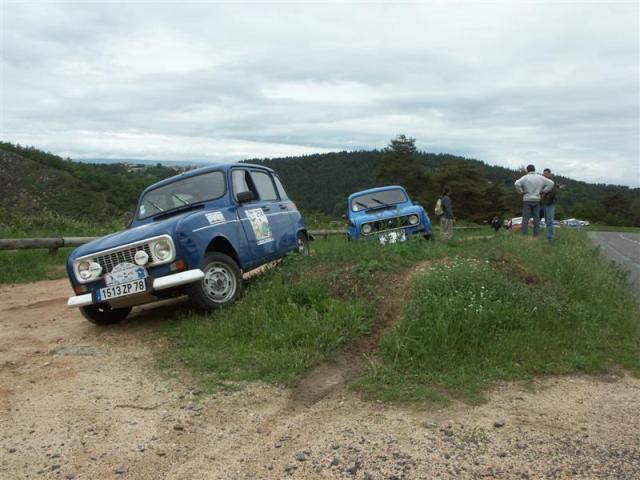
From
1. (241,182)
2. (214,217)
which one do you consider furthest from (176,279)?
(241,182)

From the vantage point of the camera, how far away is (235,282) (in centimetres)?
616

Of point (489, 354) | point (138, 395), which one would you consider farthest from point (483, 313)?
point (138, 395)

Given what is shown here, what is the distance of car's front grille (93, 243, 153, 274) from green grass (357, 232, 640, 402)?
268cm

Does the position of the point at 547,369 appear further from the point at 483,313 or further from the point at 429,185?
the point at 429,185

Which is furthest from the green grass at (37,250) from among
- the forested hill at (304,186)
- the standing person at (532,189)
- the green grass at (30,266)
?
the standing person at (532,189)

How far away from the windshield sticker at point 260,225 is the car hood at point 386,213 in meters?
4.02

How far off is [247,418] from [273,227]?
4.25m

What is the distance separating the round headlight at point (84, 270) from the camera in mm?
5777

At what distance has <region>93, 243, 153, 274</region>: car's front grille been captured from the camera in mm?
5591

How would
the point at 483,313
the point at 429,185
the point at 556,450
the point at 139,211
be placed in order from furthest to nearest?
the point at 429,185, the point at 139,211, the point at 483,313, the point at 556,450

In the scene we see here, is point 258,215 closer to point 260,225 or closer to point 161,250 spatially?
point 260,225

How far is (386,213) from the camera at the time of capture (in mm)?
11289

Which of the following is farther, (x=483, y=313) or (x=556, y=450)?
(x=483, y=313)

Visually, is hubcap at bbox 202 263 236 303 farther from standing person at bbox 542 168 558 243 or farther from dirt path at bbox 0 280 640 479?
standing person at bbox 542 168 558 243
